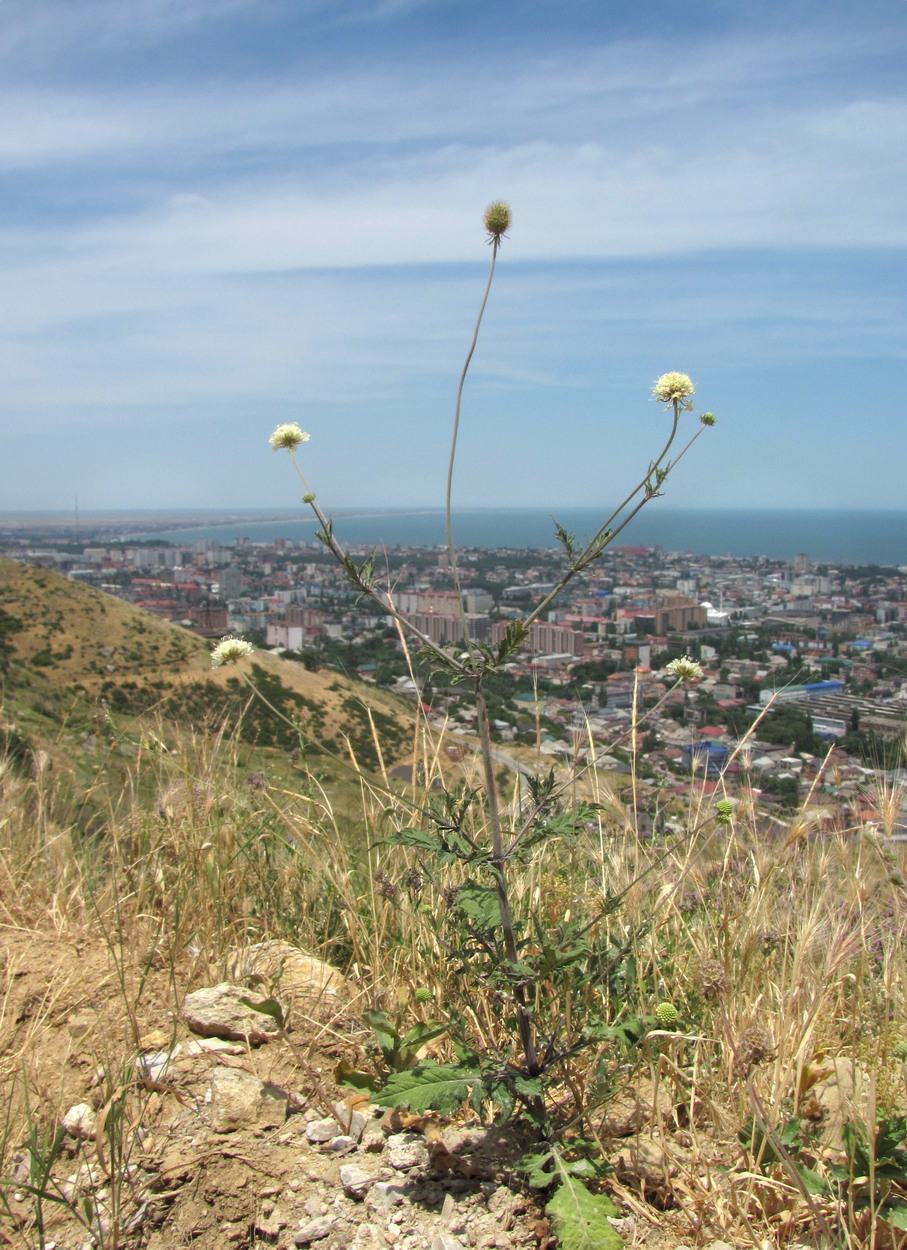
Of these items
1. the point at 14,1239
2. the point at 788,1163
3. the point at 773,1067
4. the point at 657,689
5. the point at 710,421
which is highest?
the point at 710,421

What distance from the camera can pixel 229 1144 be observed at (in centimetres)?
227

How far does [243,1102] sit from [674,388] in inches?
86.2

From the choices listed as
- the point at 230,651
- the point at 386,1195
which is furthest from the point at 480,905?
the point at 230,651

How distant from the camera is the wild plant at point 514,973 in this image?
6.92ft

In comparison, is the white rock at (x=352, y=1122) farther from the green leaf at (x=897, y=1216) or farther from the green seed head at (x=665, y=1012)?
the green leaf at (x=897, y=1216)

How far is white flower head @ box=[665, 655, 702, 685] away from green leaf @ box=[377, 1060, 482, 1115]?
1.28 meters

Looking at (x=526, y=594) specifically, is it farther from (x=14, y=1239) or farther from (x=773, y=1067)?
(x=14, y=1239)

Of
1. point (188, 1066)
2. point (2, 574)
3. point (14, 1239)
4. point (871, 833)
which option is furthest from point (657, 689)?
point (2, 574)

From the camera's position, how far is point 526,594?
8.00 meters

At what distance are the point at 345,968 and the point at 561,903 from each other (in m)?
0.79

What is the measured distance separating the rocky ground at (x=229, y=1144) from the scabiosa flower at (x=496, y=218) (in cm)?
220

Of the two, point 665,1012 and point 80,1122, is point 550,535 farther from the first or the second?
point 80,1122

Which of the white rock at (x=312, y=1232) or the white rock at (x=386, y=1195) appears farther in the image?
the white rock at (x=386, y=1195)

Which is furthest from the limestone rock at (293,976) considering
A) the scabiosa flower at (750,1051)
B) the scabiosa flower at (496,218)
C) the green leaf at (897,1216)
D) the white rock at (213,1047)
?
the scabiosa flower at (496,218)
